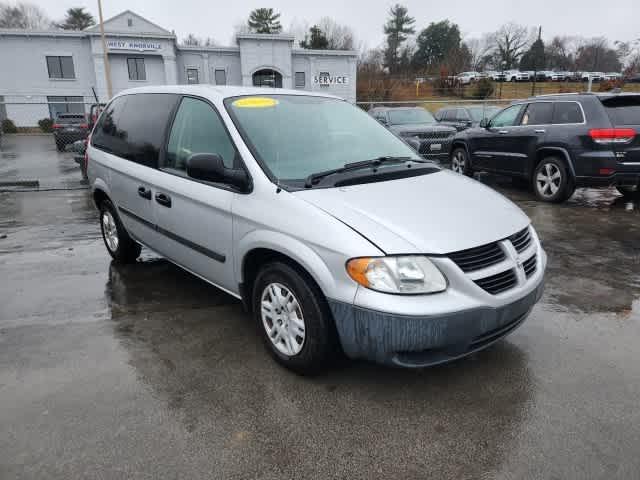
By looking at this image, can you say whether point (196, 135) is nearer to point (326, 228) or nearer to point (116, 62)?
point (326, 228)

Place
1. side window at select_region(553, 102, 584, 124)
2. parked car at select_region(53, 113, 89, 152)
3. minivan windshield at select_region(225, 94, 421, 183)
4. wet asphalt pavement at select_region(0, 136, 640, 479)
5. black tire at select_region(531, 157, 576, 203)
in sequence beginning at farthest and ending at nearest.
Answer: parked car at select_region(53, 113, 89, 152)
black tire at select_region(531, 157, 576, 203)
side window at select_region(553, 102, 584, 124)
minivan windshield at select_region(225, 94, 421, 183)
wet asphalt pavement at select_region(0, 136, 640, 479)

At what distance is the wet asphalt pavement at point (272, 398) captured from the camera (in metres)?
2.28

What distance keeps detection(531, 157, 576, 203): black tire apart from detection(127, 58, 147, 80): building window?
33.1 metres

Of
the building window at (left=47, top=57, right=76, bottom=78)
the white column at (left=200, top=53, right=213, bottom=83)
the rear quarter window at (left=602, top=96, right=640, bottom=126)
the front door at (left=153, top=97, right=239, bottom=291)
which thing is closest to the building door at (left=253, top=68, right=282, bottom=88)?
the white column at (left=200, top=53, right=213, bottom=83)

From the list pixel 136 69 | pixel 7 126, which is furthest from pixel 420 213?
pixel 136 69

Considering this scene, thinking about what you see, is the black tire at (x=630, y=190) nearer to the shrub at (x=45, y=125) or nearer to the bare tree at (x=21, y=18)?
the shrub at (x=45, y=125)

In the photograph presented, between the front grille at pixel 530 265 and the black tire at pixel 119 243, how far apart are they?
12.1ft

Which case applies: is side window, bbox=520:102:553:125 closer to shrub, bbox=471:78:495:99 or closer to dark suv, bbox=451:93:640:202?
dark suv, bbox=451:93:640:202

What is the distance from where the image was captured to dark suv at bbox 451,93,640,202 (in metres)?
7.02

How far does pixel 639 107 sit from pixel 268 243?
6992 millimetres

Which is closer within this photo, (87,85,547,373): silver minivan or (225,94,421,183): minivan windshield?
(87,85,547,373): silver minivan

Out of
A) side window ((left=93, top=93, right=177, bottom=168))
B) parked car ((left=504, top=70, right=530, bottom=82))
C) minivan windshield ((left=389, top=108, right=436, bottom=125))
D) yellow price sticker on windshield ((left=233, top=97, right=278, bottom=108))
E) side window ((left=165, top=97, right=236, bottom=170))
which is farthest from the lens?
parked car ((left=504, top=70, right=530, bottom=82))

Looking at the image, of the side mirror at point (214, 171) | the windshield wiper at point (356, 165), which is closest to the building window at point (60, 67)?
the side mirror at point (214, 171)

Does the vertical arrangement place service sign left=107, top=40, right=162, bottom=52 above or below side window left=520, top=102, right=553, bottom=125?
above
